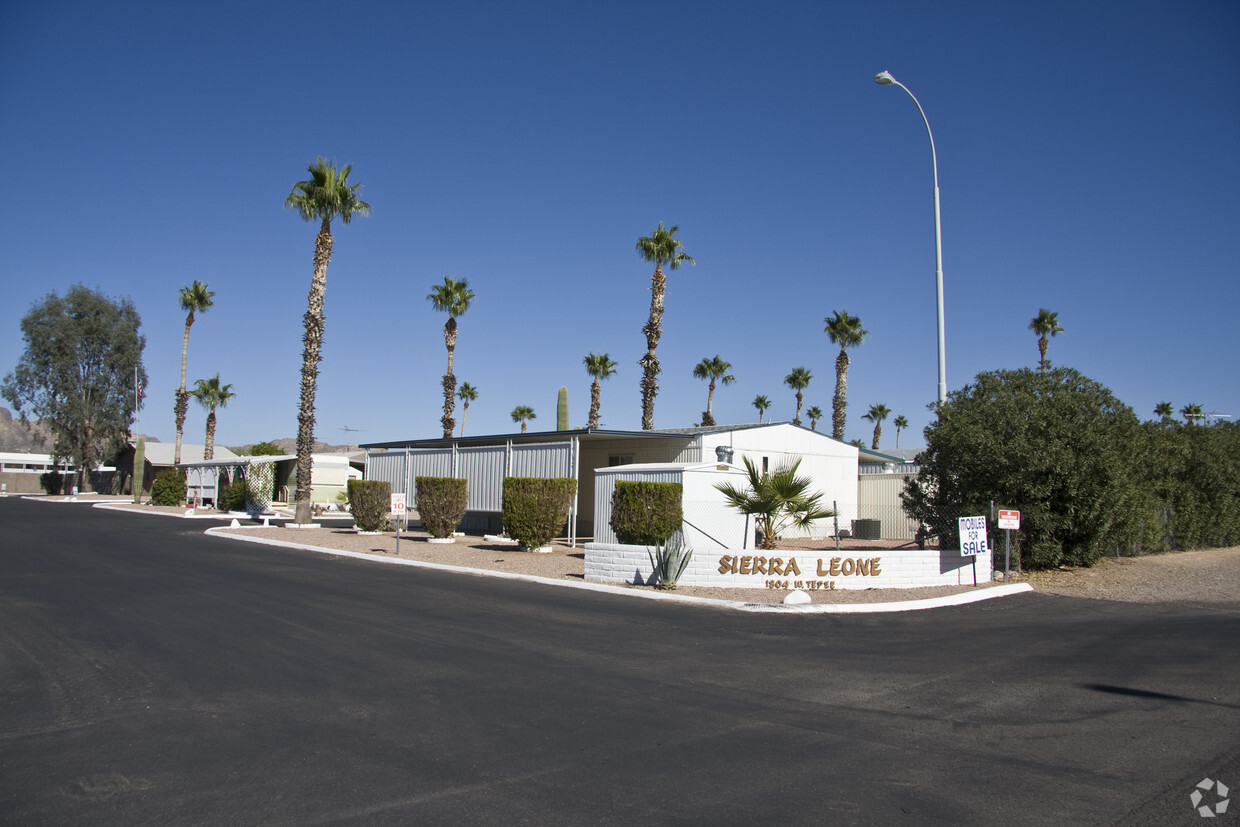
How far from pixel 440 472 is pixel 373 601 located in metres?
16.6

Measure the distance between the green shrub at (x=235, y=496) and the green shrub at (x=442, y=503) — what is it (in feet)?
73.3

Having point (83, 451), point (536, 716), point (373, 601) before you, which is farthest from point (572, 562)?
point (83, 451)

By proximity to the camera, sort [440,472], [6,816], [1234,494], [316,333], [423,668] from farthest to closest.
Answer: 1. [316,333]
2. [440,472]
3. [1234,494]
4. [423,668]
5. [6,816]

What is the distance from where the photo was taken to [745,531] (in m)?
19.8

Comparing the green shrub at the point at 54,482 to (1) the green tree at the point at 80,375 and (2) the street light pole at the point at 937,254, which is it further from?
(2) the street light pole at the point at 937,254

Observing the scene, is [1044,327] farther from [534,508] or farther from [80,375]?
[80,375]

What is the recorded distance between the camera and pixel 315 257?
3189 centimetres

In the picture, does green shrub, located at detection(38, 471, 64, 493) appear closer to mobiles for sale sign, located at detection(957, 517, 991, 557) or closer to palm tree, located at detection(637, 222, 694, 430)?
palm tree, located at detection(637, 222, 694, 430)

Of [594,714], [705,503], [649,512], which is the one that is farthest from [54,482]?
[594,714]

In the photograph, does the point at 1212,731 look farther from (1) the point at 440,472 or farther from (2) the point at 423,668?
(1) the point at 440,472

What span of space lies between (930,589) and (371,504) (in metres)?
18.6

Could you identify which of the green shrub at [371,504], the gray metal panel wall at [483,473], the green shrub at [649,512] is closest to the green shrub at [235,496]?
the green shrub at [371,504]

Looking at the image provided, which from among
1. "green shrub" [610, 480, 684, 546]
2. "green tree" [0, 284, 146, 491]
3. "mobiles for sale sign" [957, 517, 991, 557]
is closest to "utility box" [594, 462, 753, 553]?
"green shrub" [610, 480, 684, 546]

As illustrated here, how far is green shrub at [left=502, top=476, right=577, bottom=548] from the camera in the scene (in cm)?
2202
